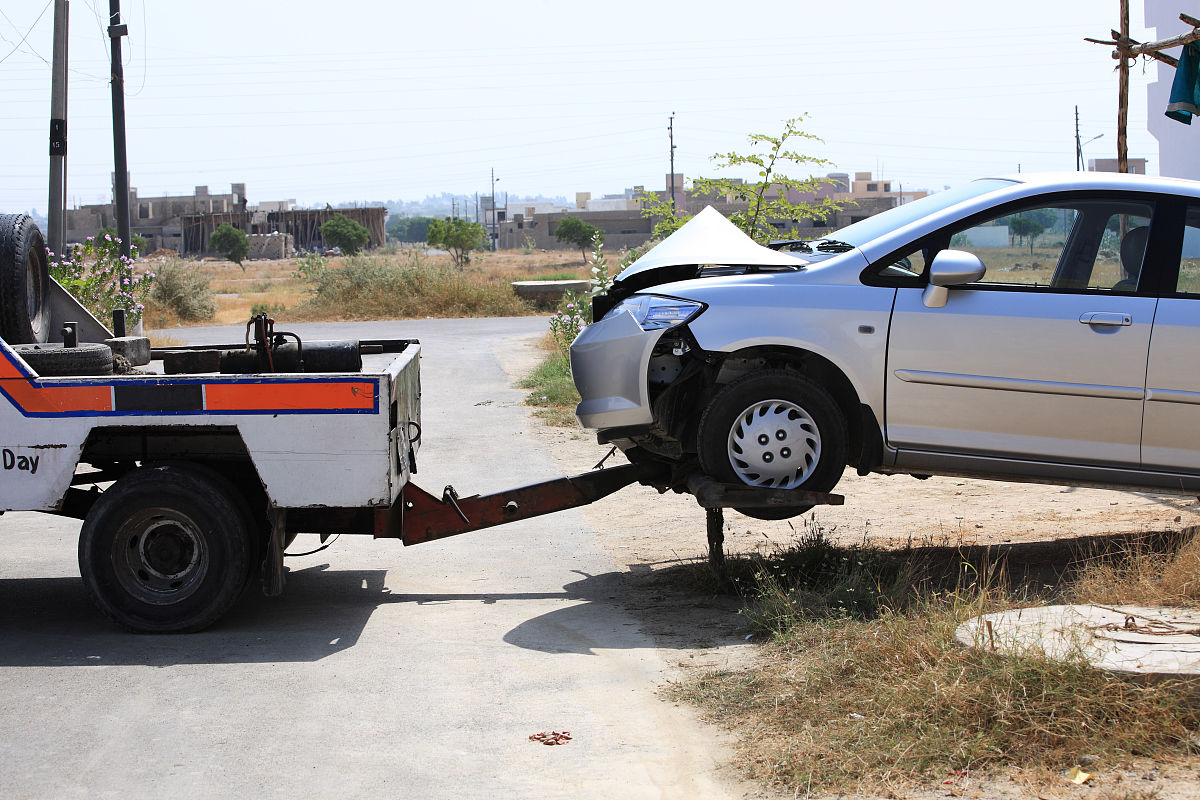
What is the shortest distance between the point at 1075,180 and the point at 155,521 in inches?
201

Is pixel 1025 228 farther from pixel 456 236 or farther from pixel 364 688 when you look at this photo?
pixel 456 236

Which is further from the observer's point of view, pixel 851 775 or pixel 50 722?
pixel 50 722

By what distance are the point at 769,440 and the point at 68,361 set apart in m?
3.67

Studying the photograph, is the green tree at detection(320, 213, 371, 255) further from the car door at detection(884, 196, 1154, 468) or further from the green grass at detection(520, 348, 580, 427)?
the car door at detection(884, 196, 1154, 468)

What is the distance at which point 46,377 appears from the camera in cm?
575

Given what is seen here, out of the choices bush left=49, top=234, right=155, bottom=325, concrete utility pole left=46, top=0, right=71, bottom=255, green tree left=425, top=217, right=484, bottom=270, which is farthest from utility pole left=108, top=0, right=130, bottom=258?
green tree left=425, top=217, right=484, bottom=270

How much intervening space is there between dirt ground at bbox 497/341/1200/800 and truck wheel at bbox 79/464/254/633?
7.10 feet

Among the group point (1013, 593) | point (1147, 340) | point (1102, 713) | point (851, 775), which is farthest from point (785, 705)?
point (1147, 340)

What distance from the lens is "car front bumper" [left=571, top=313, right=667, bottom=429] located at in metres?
6.09

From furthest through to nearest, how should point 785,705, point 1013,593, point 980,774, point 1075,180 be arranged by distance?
point 1075,180, point 1013,593, point 785,705, point 980,774

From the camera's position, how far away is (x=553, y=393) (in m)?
14.6

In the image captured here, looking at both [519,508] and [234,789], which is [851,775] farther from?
[519,508]

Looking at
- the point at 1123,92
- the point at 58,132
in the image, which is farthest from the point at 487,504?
the point at 58,132

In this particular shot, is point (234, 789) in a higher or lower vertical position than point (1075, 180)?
lower
